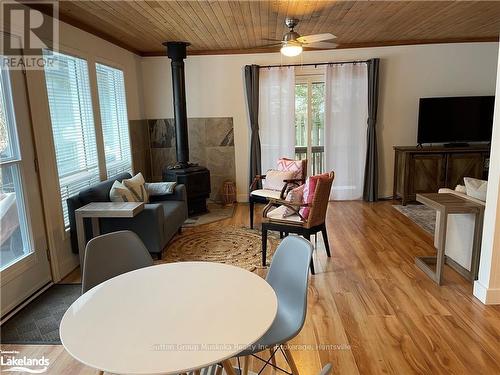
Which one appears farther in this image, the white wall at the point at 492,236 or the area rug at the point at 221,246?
the area rug at the point at 221,246

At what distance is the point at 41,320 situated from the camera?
8.50ft

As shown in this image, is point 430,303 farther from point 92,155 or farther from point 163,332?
point 92,155

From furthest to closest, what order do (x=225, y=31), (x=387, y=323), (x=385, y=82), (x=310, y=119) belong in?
(x=310, y=119) → (x=385, y=82) → (x=225, y=31) → (x=387, y=323)

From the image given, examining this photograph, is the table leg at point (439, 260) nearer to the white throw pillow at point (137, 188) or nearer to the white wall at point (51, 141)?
the white throw pillow at point (137, 188)

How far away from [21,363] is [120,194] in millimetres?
1806

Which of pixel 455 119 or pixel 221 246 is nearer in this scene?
pixel 221 246

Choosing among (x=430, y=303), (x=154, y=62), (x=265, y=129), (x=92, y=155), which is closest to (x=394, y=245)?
(x=430, y=303)

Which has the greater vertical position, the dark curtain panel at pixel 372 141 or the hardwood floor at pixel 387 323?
the dark curtain panel at pixel 372 141

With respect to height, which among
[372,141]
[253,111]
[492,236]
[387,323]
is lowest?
[387,323]

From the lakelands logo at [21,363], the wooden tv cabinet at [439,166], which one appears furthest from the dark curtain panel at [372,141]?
the lakelands logo at [21,363]

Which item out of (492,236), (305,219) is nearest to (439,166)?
(492,236)

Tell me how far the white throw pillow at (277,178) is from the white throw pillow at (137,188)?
5.10ft

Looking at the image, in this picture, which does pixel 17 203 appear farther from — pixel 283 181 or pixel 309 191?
pixel 283 181

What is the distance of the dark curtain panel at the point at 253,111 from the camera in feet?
18.3
